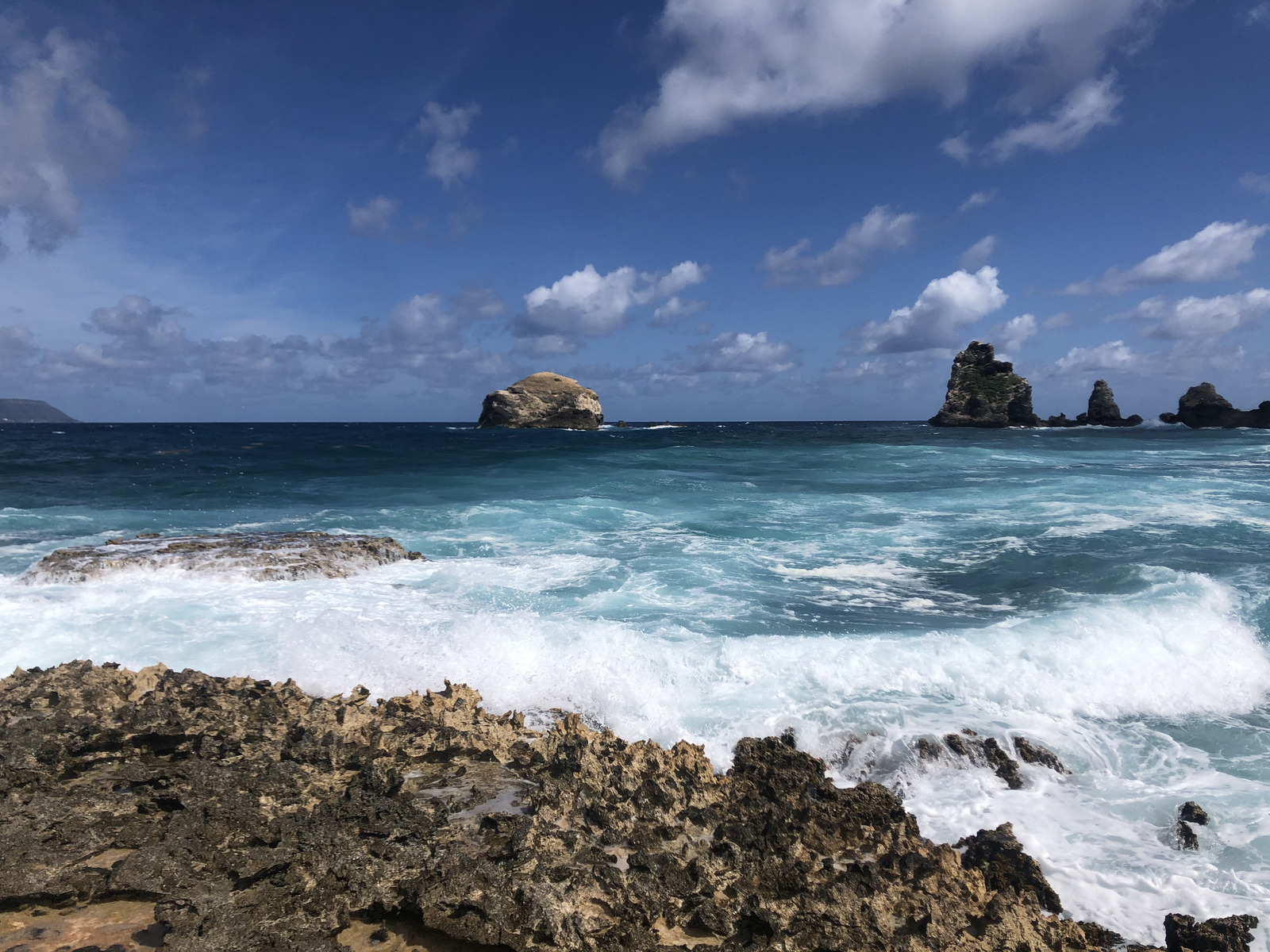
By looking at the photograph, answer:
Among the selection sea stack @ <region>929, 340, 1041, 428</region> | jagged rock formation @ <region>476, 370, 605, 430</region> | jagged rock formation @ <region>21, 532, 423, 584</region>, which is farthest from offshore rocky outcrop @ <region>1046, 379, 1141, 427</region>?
jagged rock formation @ <region>21, 532, 423, 584</region>

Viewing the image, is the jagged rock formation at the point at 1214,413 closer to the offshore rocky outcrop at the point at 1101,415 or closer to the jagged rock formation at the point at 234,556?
the offshore rocky outcrop at the point at 1101,415

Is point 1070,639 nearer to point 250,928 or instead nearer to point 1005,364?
point 250,928

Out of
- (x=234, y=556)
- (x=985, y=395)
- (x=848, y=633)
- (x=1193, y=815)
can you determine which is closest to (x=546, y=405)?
(x=985, y=395)

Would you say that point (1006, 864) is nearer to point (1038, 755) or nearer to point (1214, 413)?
point (1038, 755)

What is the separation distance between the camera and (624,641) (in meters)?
7.22

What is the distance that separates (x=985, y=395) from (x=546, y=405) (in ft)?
191

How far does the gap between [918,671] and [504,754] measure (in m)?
4.25

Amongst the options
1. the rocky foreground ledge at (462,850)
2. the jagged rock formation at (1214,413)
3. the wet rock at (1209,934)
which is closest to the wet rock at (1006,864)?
the rocky foreground ledge at (462,850)

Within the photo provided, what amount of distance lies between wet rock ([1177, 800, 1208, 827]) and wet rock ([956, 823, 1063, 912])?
52.3 inches

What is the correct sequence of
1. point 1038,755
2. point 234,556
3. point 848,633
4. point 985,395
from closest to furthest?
1. point 1038,755
2. point 848,633
3. point 234,556
4. point 985,395

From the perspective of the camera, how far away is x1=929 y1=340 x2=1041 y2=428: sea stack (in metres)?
86.3

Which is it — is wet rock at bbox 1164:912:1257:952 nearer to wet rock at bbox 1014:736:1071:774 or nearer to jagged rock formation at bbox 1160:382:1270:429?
wet rock at bbox 1014:736:1071:774

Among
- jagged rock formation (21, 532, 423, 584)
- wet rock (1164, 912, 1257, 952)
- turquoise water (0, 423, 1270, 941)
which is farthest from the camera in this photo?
jagged rock formation (21, 532, 423, 584)

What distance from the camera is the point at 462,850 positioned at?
3.42m
